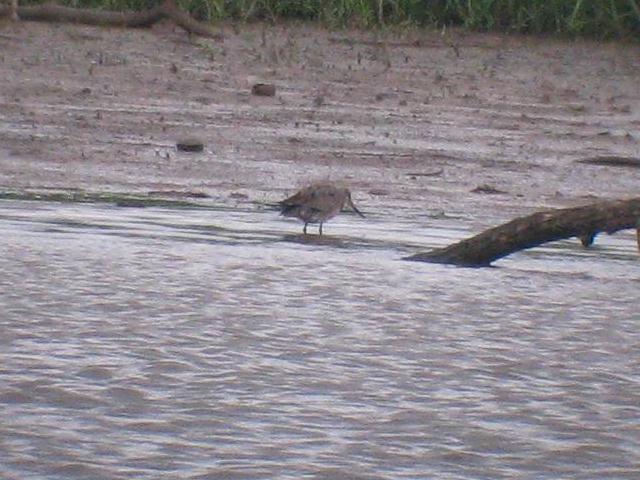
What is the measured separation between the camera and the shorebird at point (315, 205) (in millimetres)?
7957

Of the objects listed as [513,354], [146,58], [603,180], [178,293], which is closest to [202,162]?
[603,180]

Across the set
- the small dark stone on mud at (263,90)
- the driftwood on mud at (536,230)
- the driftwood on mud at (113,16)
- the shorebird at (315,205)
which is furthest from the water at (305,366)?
the driftwood on mud at (113,16)

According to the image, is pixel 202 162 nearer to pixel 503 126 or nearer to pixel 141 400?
pixel 503 126

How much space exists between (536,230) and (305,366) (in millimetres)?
2780

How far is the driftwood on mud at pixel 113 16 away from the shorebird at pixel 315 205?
7746 mm

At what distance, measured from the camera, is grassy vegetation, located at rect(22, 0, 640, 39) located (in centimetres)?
1655

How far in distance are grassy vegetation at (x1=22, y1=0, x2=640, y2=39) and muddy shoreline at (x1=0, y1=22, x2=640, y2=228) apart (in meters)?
0.26

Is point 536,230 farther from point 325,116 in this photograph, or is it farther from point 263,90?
point 263,90

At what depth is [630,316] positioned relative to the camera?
17.7 ft

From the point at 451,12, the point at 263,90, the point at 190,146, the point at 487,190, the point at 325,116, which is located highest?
the point at 451,12

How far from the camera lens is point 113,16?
15875mm

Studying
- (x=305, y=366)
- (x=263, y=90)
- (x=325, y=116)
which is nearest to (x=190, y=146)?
(x=325, y=116)

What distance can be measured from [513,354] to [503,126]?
867 centimetres

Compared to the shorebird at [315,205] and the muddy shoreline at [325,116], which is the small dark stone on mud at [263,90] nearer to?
the muddy shoreline at [325,116]
